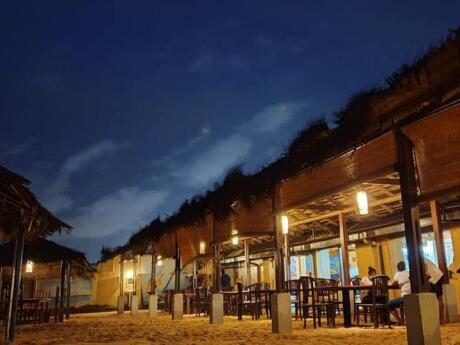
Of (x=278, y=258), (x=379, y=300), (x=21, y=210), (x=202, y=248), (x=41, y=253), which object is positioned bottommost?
(x=379, y=300)

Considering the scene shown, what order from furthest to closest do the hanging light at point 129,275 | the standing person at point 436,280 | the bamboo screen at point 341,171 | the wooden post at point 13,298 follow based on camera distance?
the hanging light at point 129,275, the standing person at point 436,280, the wooden post at point 13,298, the bamboo screen at point 341,171

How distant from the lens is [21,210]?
8.84 m

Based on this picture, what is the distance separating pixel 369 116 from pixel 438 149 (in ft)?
4.20

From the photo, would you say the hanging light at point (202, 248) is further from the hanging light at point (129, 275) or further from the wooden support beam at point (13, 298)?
the hanging light at point (129, 275)

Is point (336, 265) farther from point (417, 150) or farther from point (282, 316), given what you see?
point (417, 150)

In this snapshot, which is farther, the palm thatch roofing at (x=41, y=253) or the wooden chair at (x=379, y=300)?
the palm thatch roofing at (x=41, y=253)

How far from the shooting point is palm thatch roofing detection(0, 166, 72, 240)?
794 centimetres

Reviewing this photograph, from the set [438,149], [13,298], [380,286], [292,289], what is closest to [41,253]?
[13,298]

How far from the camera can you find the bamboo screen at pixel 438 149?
5793mm

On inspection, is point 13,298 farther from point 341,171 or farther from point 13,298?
point 341,171

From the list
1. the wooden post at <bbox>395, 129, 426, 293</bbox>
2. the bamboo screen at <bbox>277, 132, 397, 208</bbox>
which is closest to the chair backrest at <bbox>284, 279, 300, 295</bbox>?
the bamboo screen at <bbox>277, 132, 397, 208</bbox>

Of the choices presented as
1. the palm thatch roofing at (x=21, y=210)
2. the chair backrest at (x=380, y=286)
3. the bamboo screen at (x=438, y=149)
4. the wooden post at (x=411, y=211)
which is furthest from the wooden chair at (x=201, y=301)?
the bamboo screen at (x=438, y=149)

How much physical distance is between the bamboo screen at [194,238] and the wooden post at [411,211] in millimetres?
7892

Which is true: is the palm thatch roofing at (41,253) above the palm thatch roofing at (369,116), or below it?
below
